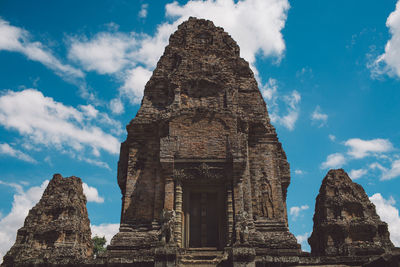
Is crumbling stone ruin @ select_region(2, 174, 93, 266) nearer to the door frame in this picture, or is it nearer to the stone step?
the stone step

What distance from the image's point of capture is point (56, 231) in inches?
608

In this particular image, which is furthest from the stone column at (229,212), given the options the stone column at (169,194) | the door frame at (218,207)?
the stone column at (169,194)

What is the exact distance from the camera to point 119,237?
50.5 ft

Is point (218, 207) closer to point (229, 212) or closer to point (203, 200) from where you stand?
point (203, 200)

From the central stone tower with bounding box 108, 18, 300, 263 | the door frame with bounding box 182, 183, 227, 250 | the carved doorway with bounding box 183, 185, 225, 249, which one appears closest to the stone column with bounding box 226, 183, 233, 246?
the central stone tower with bounding box 108, 18, 300, 263

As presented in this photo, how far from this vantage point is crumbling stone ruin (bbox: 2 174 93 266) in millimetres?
14773

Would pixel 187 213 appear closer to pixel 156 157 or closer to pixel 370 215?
pixel 156 157

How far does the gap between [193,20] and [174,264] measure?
1706 centimetres

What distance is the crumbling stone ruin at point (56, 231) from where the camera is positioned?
14.8 meters

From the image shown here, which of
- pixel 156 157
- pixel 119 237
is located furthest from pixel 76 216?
pixel 156 157

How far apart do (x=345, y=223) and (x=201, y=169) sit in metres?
6.87

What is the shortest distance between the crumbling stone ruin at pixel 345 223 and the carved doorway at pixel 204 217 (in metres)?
4.66

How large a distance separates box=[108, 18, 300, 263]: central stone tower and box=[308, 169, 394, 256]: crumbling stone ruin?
173cm

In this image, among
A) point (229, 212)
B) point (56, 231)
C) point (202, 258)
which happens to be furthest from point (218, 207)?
point (56, 231)
